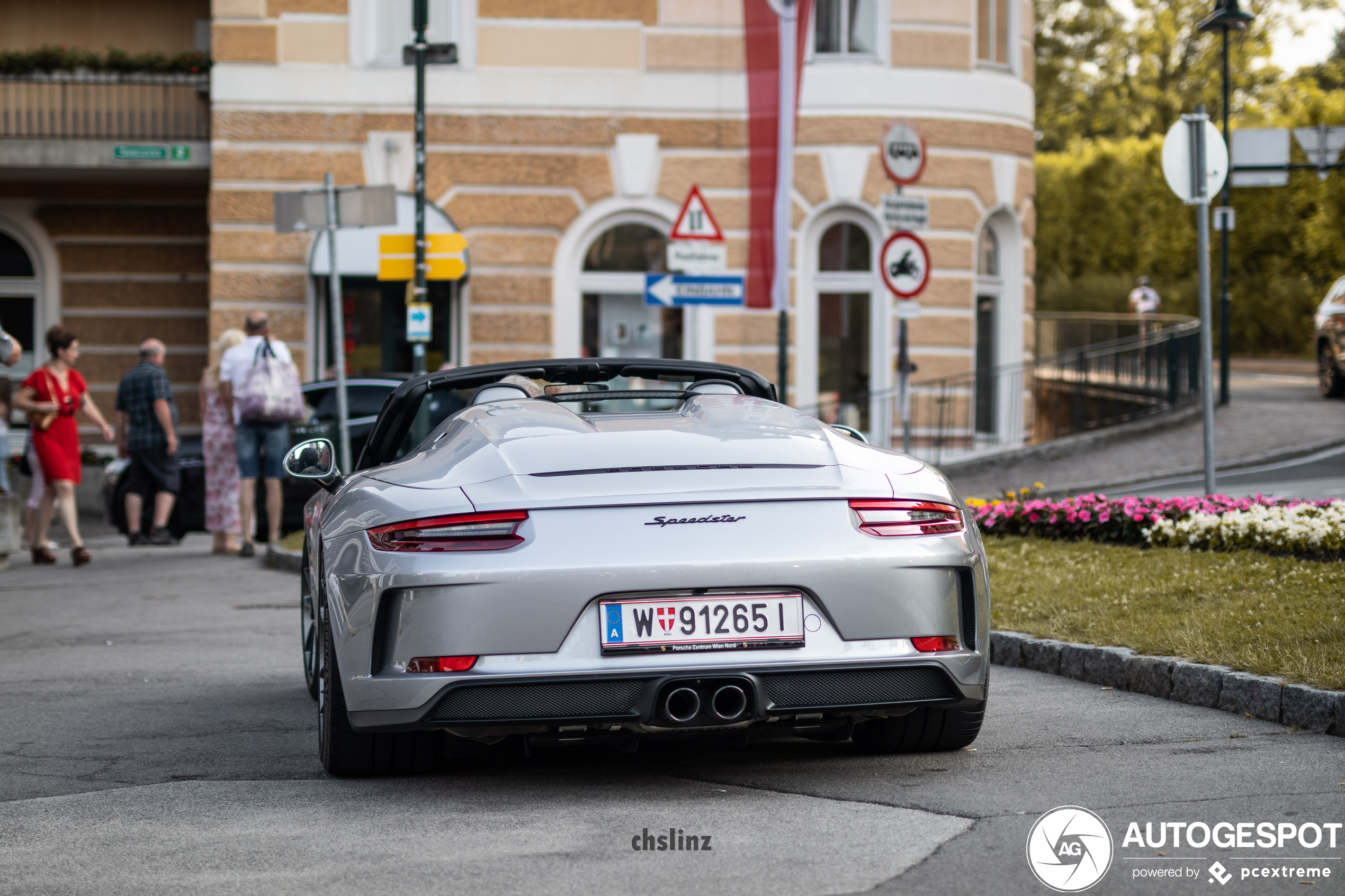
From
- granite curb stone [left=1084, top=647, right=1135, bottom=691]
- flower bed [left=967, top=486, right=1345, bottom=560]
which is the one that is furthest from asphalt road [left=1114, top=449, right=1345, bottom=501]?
granite curb stone [left=1084, top=647, right=1135, bottom=691]

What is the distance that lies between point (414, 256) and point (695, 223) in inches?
112

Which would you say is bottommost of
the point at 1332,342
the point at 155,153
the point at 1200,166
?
the point at 1332,342

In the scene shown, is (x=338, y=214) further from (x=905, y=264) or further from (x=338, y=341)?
(x=905, y=264)

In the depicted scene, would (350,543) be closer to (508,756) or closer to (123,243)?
(508,756)

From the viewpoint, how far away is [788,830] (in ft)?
13.9

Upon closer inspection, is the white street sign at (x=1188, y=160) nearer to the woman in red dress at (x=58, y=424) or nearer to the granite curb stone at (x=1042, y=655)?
the granite curb stone at (x=1042, y=655)

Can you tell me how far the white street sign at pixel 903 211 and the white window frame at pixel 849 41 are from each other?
7.28 m

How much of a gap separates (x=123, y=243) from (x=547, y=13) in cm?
766

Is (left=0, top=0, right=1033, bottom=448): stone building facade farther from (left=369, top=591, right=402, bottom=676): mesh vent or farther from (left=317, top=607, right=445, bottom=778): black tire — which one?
(left=369, top=591, right=402, bottom=676): mesh vent

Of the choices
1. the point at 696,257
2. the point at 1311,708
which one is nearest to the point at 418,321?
the point at 696,257

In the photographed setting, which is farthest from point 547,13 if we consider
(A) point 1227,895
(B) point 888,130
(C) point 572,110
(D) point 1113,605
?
(A) point 1227,895

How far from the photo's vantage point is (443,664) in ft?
14.7

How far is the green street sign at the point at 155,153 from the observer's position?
74.9 feet

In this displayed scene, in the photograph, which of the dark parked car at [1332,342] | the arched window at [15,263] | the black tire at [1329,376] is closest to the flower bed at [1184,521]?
the dark parked car at [1332,342]
